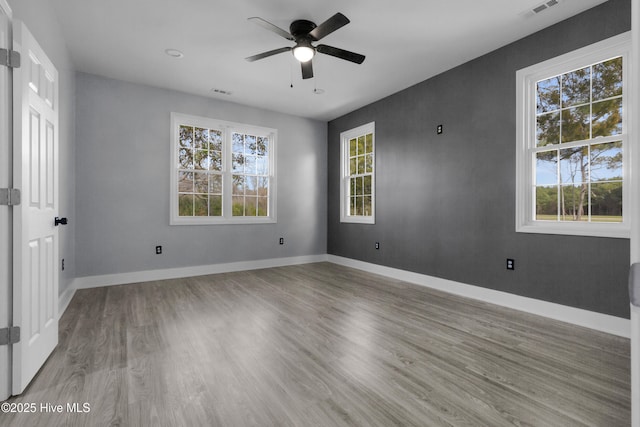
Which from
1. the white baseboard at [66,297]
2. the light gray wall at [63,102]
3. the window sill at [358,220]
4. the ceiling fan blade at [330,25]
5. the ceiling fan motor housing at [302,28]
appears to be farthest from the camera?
the window sill at [358,220]

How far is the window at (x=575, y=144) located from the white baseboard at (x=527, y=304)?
0.74 meters

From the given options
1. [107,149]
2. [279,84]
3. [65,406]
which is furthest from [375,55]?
[65,406]

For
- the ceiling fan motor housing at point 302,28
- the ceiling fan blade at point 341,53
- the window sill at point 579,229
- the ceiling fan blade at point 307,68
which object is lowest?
the window sill at point 579,229

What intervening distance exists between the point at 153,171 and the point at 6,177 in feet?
10.2

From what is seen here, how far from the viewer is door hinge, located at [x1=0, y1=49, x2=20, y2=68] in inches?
67.9

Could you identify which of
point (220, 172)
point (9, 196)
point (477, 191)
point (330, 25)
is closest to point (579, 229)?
point (477, 191)

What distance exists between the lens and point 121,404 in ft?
5.59

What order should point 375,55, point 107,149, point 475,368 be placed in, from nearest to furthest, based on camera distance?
point 475,368 → point 375,55 → point 107,149

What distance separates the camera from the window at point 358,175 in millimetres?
5543

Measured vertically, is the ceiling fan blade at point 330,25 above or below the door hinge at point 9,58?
above

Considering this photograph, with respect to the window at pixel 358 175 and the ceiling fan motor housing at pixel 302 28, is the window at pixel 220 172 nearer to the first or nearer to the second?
the window at pixel 358 175

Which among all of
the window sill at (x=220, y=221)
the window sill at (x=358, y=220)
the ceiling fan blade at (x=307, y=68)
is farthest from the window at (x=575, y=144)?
the window sill at (x=220, y=221)

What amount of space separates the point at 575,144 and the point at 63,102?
532 centimetres

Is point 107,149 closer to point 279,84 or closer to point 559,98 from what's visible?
point 279,84
